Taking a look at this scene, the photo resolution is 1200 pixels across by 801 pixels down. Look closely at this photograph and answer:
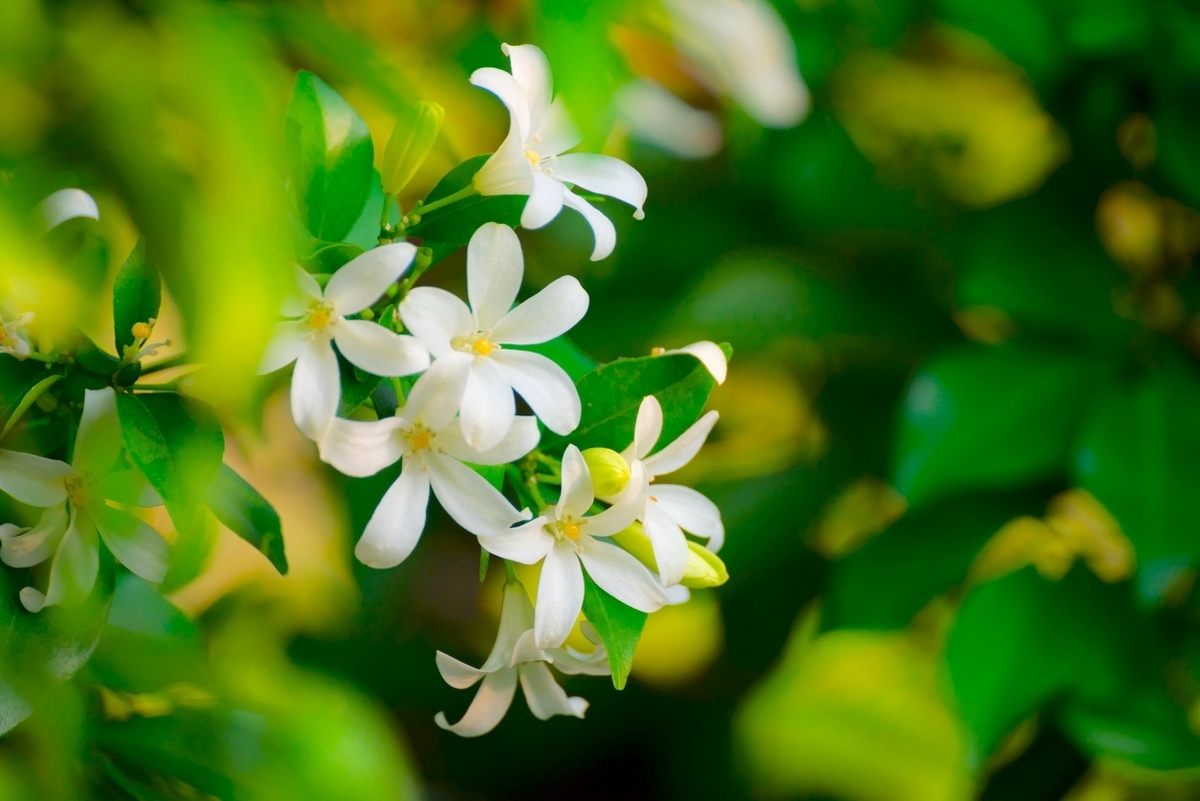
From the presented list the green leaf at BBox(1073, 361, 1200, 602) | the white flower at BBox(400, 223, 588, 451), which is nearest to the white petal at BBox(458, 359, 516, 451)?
the white flower at BBox(400, 223, 588, 451)

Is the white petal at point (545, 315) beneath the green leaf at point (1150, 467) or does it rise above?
above

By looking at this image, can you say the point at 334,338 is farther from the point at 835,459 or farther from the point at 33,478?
the point at 835,459

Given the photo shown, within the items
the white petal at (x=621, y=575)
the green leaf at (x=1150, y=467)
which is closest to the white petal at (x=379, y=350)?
the white petal at (x=621, y=575)

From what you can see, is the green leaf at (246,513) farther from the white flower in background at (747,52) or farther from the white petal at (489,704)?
the white flower in background at (747,52)

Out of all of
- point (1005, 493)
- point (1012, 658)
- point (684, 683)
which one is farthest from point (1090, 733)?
point (684, 683)

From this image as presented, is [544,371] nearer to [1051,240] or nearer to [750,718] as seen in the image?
[1051,240]

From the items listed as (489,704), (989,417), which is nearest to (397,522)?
(489,704)

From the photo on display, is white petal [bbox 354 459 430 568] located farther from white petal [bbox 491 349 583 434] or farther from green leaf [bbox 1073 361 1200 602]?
green leaf [bbox 1073 361 1200 602]
